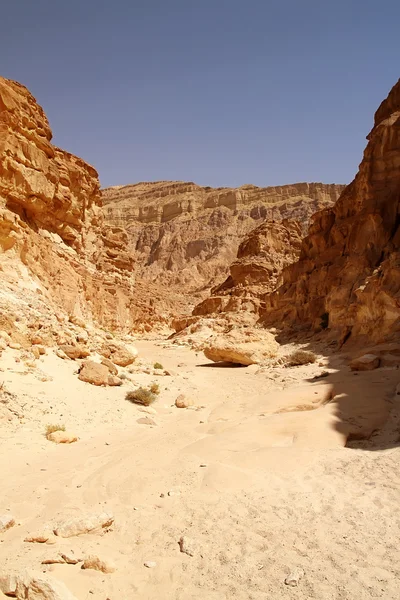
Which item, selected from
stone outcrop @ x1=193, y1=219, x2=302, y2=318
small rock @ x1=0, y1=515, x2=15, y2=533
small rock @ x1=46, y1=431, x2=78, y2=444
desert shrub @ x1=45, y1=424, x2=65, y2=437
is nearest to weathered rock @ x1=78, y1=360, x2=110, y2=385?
desert shrub @ x1=45, y1=424, x2=65, y2=437

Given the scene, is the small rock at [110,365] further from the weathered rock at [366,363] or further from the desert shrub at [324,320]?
the desert shrub at [324,320]

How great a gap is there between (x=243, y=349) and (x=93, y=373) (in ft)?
25.9

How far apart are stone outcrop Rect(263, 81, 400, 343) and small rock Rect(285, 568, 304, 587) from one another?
12.5m

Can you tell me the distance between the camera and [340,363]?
44.1ft

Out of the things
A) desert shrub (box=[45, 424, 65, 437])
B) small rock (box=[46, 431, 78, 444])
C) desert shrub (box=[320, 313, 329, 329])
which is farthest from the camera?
desert shrub (box=[320, 313, 329, 329])

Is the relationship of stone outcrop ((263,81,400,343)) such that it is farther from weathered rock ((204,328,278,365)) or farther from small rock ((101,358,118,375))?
small rock ((101,358,118,375))

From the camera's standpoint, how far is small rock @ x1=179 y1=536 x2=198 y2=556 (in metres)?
3.26

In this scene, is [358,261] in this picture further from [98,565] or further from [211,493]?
[98,565]

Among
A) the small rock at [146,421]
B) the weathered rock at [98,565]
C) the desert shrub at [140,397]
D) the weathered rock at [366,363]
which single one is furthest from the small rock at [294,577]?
the weathered rock at [366,363]

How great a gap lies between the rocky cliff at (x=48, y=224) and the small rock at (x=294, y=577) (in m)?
9.43

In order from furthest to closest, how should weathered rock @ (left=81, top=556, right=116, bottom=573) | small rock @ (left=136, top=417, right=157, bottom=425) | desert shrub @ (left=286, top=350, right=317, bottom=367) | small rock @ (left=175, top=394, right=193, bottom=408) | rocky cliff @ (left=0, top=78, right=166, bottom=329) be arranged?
rocky cliff @ (left=0, top=78, right=166, bottom=329) < desert shrub @ (left=286, top=350, right=317, bottom=367) < small rock @ (left=175, top=394, right=193, bottom=408) < small rock @ (left=136, top=417, right=157, bottom=425) < weathered rock @ (left=81, top=556, right=116, bottom=573)

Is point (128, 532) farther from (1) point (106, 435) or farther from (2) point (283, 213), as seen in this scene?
(2) point (283, 213)

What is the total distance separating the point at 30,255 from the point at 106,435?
1176 cm

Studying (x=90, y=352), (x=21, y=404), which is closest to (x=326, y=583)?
(x=21, y=404)
